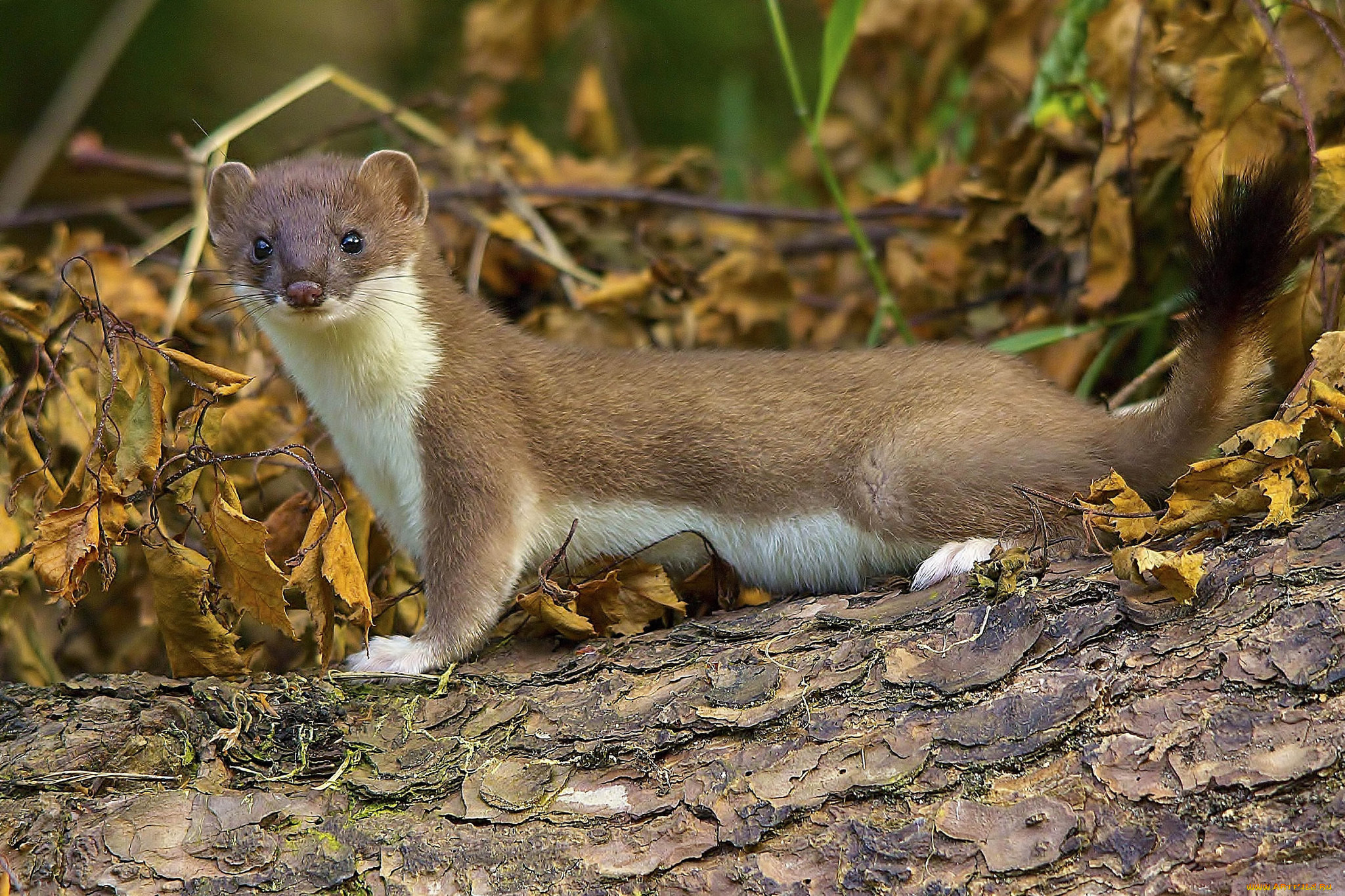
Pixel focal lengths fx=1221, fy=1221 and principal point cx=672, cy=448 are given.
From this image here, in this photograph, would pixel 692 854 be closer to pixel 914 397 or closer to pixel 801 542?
pixel 801 542

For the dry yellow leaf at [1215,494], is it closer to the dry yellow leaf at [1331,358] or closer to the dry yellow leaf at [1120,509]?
the dry yellow leaf at [1120,509]

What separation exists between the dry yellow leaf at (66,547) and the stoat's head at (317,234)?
0.82 metres

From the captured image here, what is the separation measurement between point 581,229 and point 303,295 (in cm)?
215

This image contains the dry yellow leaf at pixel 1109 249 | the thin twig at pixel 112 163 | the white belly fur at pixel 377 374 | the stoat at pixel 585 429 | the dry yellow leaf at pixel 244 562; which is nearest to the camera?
the dry yellow leaf at pixel 244 562

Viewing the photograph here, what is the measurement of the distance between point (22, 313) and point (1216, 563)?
12.7ft

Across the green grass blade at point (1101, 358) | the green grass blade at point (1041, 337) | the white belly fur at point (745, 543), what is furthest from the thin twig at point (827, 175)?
the white belly fur at point (745, 543)

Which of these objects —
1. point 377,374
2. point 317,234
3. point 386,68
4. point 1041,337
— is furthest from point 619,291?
point 386,68

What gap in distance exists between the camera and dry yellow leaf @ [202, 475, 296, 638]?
3006mm

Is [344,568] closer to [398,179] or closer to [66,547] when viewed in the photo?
[66,547]

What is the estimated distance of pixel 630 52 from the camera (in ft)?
26.3

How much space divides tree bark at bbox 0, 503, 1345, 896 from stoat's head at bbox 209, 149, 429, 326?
3.69 feet

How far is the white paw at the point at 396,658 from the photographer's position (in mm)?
3412

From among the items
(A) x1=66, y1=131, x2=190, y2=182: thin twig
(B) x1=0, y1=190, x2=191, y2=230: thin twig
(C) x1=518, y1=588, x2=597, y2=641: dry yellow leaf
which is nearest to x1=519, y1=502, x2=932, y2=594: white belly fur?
(C) x1=518, y1=588, x2=597, y2=641: dry yellow leaf

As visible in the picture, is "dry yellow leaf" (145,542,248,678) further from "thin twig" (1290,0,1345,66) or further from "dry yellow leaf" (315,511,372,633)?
"thin twig" (1290,0,1345,66)
